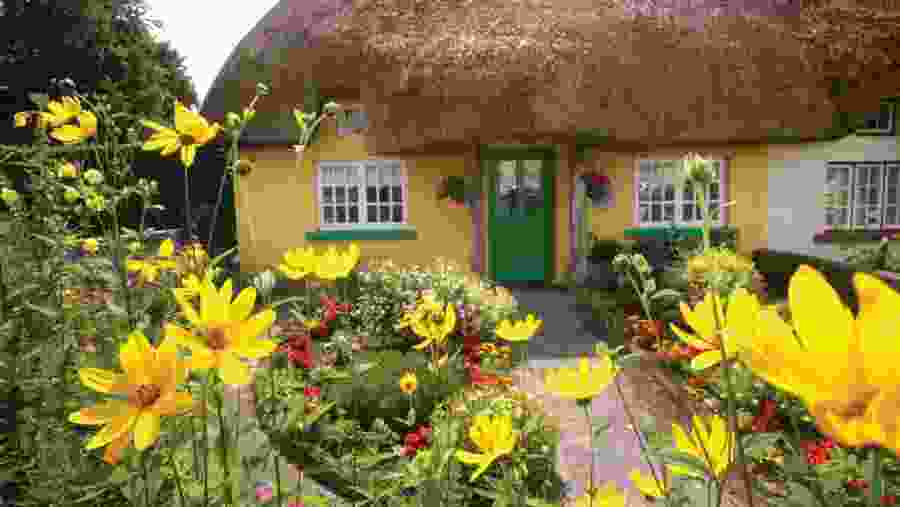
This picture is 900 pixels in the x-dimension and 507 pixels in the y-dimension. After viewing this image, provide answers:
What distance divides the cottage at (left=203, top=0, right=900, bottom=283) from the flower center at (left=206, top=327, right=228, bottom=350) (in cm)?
654

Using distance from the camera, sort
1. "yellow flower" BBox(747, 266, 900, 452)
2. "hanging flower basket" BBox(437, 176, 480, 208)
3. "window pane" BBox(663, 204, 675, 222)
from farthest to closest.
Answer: "window pane" BBox(663, 204, 675, 222) → "hanging flower basket" BBox(437, 176, 480, 208) → "yellow flower" BBox(747, 266, 900, 452)

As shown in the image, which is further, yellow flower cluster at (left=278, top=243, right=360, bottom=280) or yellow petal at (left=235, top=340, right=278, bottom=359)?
yellow flower cluster at (left=278, top=243, right=360, bottom=280)

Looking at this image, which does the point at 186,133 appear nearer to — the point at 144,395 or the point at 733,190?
the point at 144,395

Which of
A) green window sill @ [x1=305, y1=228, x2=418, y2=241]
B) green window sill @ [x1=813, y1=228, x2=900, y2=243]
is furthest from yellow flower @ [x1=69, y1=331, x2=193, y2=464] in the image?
green window sill @ [x1=813, y1=228, x2=900, y2=243]

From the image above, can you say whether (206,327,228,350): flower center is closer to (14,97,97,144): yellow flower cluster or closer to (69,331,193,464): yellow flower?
(69,331,193,464): yellow flower

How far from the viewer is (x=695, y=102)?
23.9 feet

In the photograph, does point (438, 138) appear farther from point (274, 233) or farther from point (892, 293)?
point (892, 293)

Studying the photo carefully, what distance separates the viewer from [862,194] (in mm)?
8562

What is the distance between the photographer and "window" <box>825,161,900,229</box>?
27.6ft

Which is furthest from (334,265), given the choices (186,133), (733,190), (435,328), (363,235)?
(733,190)

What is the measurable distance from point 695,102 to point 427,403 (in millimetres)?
5828

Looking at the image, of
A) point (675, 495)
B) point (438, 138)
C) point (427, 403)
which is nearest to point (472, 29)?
point (438, 138)

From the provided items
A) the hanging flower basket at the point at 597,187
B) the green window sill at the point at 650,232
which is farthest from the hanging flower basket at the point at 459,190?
the green window sill at the point at 650,232

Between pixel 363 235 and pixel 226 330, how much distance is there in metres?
7.44
